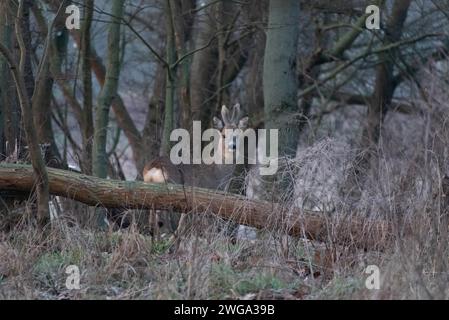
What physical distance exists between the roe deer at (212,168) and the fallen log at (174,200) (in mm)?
1520

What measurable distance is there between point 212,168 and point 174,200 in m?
3.72

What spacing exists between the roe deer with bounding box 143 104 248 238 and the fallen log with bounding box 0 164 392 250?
1520 mm

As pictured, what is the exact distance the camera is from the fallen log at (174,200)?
26.8ft

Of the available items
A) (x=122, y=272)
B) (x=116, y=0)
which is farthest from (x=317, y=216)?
(x=116, y=0)

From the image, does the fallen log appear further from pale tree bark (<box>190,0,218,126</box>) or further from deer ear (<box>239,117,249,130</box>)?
pale tree bark (<box>190,0,218,126</box>)

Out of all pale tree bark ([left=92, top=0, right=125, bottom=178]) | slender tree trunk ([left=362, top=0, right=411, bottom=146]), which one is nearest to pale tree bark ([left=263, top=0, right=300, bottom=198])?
pale tree bark ([left=92, top=0, right=125, bottom=178])

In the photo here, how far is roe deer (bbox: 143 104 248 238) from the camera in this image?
11.1 m

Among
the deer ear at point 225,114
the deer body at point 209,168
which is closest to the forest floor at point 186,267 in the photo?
the deer body at point 209,168

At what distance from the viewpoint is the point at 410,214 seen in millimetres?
7676

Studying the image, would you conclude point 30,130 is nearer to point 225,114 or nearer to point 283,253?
point 283,253

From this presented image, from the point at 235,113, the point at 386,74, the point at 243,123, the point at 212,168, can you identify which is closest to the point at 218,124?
the point at 235,113

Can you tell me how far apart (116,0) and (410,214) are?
513cm

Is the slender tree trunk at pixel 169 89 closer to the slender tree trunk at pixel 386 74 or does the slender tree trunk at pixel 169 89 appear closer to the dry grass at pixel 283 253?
the dry grass at pixel 283 253
